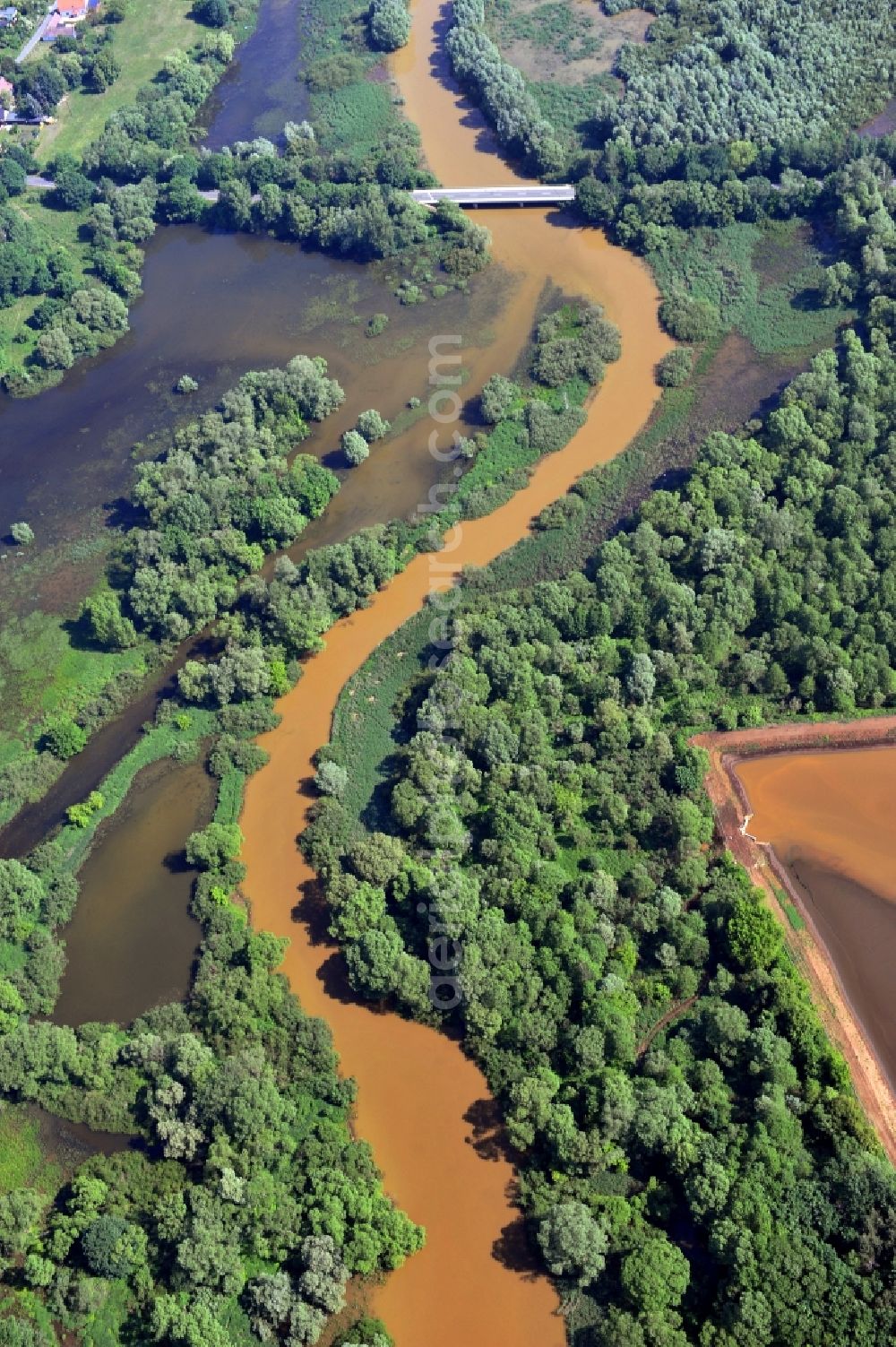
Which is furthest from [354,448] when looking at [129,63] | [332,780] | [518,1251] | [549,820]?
[129,63]

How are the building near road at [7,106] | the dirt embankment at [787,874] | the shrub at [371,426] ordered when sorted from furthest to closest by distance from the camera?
the building near road at [7,106]
the shrub at [371,426]
the dirt embankment at [787,874]

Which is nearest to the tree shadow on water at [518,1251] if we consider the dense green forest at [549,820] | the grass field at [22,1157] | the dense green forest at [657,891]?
the dense green forest at [549,820]

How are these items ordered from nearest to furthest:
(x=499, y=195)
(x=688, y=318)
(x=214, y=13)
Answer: (x=688, y=318) < (x=499, y=195) < (x=214, y=13)

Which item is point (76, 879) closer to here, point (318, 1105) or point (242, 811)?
point (242, 811)

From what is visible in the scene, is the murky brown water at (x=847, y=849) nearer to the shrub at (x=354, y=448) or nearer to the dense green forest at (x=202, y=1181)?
the dense green forest at (x=202, y=1181)

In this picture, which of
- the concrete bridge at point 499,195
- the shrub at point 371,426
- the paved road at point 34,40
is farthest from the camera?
the paved road at point 34,40

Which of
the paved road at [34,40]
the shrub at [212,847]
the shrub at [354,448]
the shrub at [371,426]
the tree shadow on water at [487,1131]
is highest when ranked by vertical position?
the paved road at [34,40]

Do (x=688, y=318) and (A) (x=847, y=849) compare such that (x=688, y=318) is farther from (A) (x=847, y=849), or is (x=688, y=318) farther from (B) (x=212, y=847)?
(B) (x=212, y=847)
